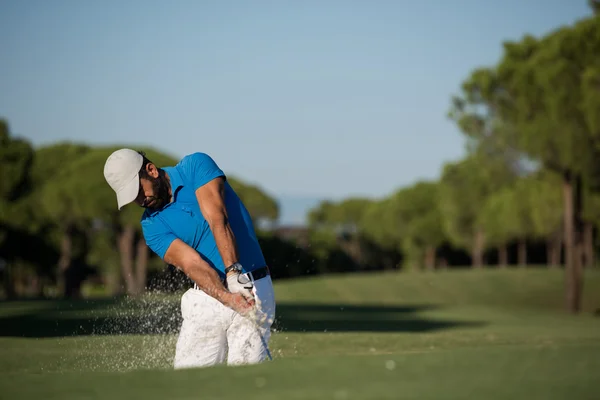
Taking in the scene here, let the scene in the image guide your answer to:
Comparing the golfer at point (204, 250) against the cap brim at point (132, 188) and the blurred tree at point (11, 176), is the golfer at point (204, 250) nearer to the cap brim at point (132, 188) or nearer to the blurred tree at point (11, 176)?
the cap brim at point (132, 188)

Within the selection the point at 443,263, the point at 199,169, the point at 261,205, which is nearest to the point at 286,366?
the point at 199,169

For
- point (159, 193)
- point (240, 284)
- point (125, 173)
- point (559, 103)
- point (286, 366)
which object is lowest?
point (286, 366)

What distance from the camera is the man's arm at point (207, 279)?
6.39 m

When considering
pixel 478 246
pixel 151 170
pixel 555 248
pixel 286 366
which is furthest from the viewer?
pixel 478 246

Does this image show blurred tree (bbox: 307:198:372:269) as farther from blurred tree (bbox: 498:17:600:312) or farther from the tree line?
blurred tree (bbox: 498:17:600:312)

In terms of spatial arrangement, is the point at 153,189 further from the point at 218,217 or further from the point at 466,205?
the point at 466,205

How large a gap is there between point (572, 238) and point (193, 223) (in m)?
31.6

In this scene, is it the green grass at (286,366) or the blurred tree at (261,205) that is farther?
the blurred tree at (261,205)

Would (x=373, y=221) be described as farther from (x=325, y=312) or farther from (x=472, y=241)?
(x=325, y=312)

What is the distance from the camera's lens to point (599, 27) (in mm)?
33938

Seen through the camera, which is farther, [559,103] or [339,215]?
[339,215]

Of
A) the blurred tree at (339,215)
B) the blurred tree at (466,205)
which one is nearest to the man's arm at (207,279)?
the blurred tree at (466,205)

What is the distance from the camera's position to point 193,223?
259 inches

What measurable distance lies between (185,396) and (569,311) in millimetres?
33867
